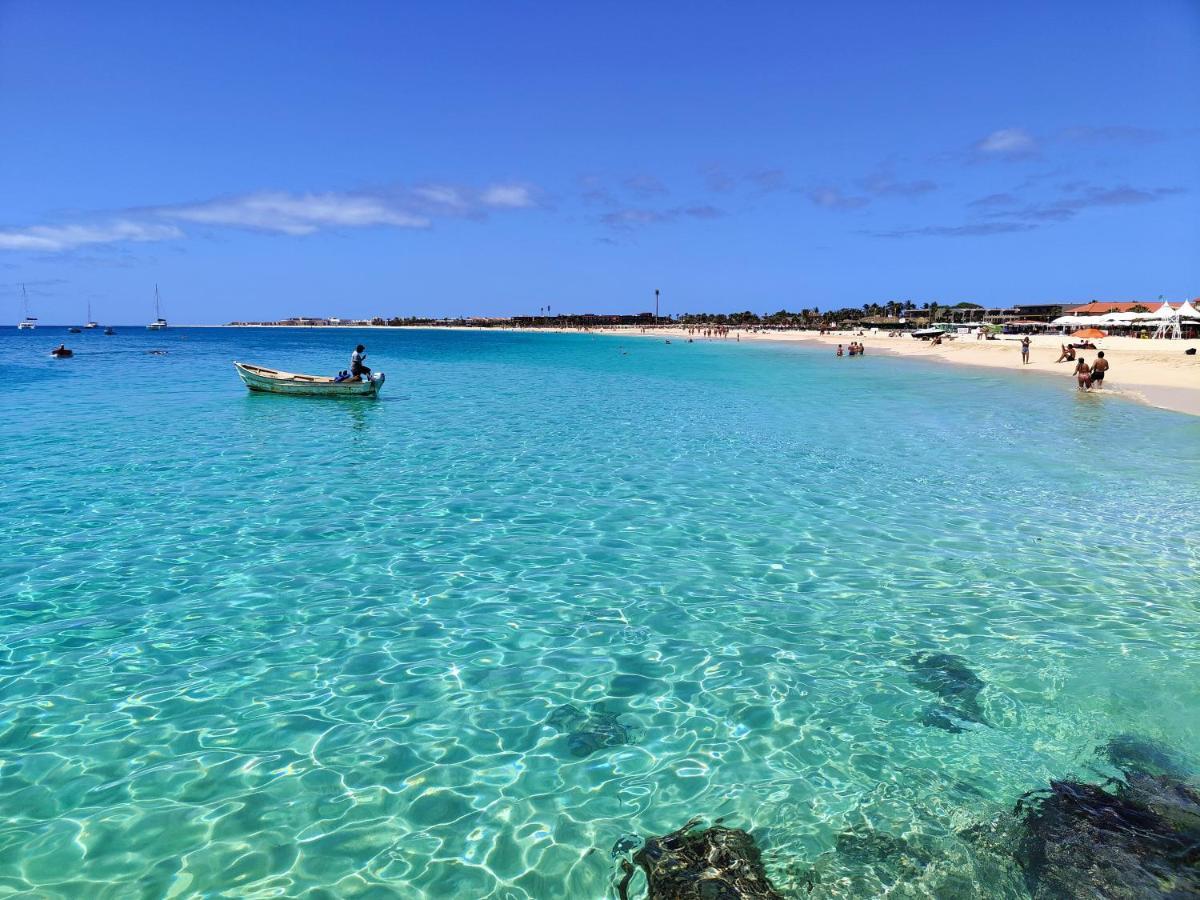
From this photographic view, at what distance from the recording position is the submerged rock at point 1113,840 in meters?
3.94

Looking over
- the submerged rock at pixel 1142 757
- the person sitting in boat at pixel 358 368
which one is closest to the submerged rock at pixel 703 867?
the submerged rock at pixel 1142 757

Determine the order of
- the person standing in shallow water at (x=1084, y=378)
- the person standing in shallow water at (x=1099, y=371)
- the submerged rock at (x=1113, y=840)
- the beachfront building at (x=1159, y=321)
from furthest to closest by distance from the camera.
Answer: the beachfront building at (x=1159, y=321)
the person standing in shallow water at (x=1099, y=371)
the person standing in shallow water at (x=1084, y=378)
the submerged rock at (x=1113, y=840)

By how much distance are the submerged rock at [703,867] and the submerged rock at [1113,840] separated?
1.60 meters

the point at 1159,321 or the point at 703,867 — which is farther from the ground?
the point at 1159,321

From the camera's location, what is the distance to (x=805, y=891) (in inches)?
160

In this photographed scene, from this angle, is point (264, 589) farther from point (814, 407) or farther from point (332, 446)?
point (814, 407)

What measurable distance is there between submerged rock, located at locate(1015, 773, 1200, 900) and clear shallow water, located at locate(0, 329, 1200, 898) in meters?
0.23

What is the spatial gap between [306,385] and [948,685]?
26941mm

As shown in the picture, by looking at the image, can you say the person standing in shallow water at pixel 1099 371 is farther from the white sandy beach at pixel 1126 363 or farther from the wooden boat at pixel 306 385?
the wooden boat at pixel 306 385

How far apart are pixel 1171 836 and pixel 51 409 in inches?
1306

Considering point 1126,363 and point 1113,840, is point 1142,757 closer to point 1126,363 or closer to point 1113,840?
point 1113,840

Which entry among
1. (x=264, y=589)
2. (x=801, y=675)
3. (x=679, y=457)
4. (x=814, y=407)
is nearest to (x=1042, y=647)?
(x=801, y=675)

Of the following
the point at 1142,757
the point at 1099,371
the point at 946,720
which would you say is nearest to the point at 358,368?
the point at 946,720

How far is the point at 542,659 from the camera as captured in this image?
6840mm
